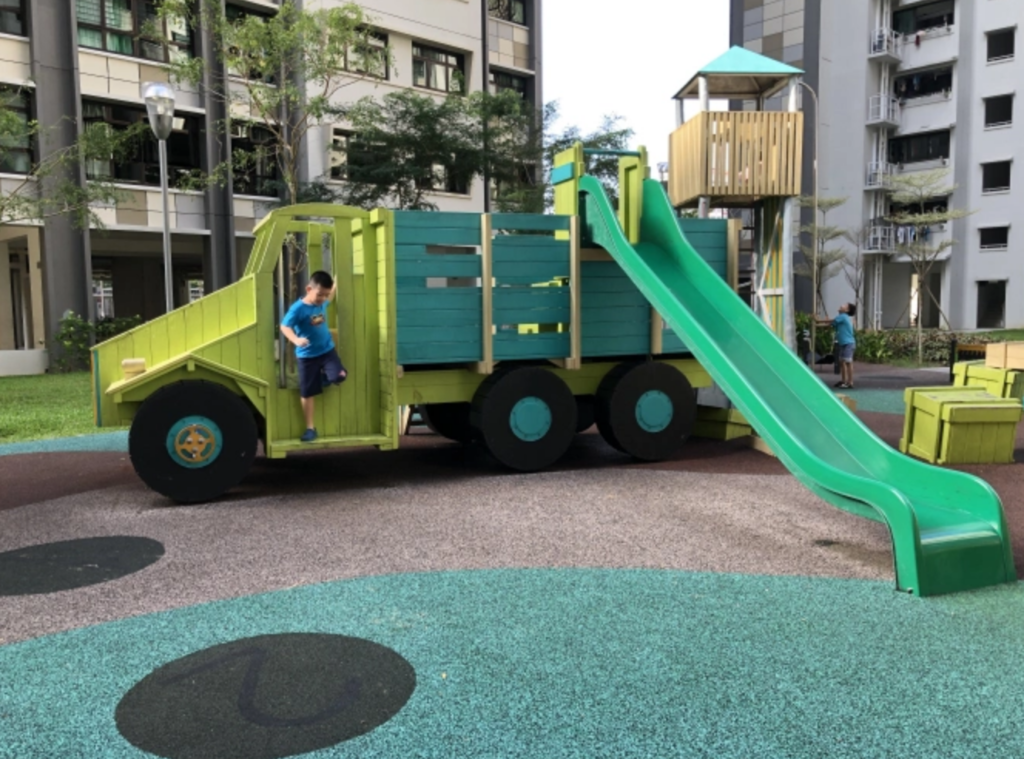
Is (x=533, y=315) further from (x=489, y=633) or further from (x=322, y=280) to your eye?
(x=489, y=633)

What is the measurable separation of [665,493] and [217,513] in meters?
3.52

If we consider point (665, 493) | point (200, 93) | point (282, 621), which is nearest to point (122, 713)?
point (282, 621)

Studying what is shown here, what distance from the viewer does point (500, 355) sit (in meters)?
7.82

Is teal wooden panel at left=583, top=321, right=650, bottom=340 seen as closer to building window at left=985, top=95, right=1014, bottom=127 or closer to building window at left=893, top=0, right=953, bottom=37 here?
building window at left=985, top=95, right=1014, bottom=127

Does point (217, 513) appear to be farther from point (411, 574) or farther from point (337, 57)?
point (337, 57)

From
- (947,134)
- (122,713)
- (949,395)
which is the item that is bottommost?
(122,713)

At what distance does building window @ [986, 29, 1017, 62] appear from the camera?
34969 millimetres

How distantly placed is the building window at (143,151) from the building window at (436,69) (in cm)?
793

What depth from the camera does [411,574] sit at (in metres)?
4.80

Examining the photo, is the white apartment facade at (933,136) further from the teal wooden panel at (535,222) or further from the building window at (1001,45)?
the teal wooden panel at (535,222)

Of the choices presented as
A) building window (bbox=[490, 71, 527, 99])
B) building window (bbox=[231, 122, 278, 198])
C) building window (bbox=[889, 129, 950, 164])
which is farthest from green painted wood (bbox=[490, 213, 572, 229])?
building window (bbox=[889, 129, 950, 164])

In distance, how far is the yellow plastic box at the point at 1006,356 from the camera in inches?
405

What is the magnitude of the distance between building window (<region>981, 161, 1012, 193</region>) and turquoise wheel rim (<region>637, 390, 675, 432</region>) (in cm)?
3371

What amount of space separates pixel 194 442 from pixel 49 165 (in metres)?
11.3
